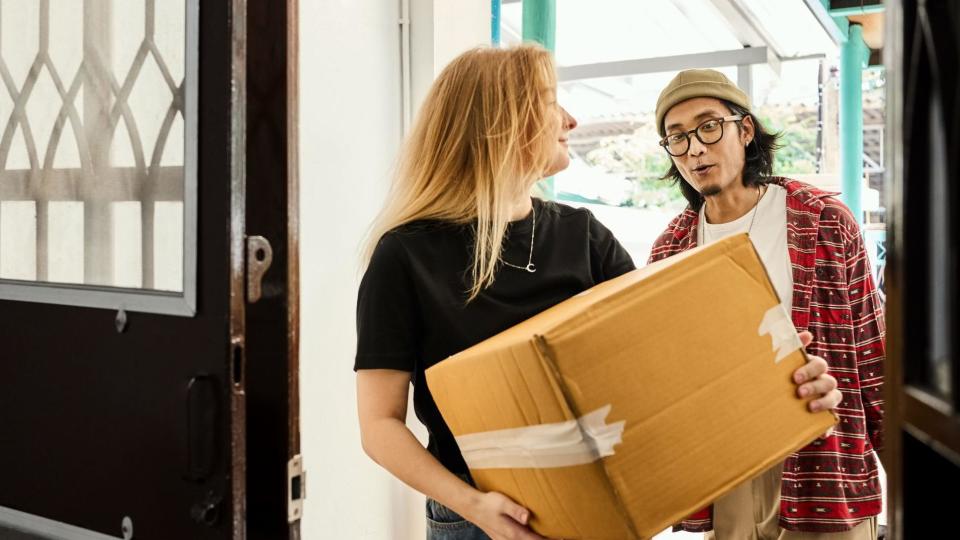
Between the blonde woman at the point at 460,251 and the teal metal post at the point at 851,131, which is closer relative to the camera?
the blonde woman at the point at 460,251

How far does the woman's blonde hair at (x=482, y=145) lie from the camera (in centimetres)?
132

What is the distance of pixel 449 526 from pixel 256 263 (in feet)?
1.79

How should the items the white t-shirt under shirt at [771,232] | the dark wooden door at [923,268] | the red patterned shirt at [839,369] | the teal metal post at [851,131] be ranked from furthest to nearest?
the teal metal post at [851,131]
the white t-shirt under shirt at [771,232]
the red patterned shirt at [839,369]
the dark wooden door at [923,268]

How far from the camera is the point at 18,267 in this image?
4.19 ft

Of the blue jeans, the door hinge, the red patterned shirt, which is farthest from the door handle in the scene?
the red patterned shirt

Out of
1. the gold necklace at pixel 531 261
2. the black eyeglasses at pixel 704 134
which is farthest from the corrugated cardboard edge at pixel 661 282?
the black eyeglasses at pixel 704 134

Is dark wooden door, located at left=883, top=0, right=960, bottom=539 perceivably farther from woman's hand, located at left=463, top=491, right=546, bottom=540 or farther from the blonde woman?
the blonde woman

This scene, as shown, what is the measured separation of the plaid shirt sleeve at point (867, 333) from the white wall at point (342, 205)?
1.06 m

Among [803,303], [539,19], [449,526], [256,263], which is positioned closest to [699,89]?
[803,303]

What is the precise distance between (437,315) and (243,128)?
0.41m

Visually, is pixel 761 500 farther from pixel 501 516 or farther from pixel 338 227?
pixel 338 227

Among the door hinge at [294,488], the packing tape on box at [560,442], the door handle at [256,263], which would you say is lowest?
the door hinge at [294,488]

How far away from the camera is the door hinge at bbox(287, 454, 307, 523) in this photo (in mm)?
1084

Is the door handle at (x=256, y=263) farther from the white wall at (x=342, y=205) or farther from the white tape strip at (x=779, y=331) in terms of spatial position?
the white wall at (x=342, y=205)
